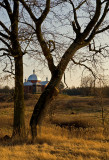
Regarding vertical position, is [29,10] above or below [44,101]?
above

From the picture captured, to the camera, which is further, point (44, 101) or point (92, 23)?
point (92, 23)

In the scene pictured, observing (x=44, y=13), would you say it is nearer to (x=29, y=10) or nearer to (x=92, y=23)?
(x=29, y=10)

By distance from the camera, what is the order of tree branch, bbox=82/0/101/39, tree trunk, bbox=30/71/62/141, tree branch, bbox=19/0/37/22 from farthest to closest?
tree branch, bbox=82/0/101/39
tree branch, bbox=19/0/37/22
tree trunk, bbox=30/71/62/141

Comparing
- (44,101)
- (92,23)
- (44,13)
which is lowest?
(44,101)

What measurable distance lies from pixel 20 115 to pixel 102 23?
16.6 feet

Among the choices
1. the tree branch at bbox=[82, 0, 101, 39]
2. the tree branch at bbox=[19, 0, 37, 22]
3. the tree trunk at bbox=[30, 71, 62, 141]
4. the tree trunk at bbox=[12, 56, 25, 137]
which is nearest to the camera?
the tree trunk at bbox=[30, 71, 62, 141]

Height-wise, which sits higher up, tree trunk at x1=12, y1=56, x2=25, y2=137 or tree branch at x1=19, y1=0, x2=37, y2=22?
tree branch at x1=19, y1=0, x2=37, y2=22

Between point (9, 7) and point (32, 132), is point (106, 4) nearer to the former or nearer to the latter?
point (9, 7)

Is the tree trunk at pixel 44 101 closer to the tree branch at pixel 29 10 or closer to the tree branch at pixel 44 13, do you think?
the tree branch at pixel 44 13

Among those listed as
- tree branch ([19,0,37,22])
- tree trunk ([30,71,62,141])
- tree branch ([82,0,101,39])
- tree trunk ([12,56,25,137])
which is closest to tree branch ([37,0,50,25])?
tree branch ([19,0,37,22])

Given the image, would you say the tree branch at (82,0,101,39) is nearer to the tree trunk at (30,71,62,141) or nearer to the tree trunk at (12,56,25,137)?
the tree trunk at (30,71,62,141)

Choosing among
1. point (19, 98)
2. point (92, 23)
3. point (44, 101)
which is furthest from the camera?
point (19, 98)

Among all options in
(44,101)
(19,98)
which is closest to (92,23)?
(44,101)

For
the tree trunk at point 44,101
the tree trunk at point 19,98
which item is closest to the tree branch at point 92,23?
the tree trunk at point 44,101
